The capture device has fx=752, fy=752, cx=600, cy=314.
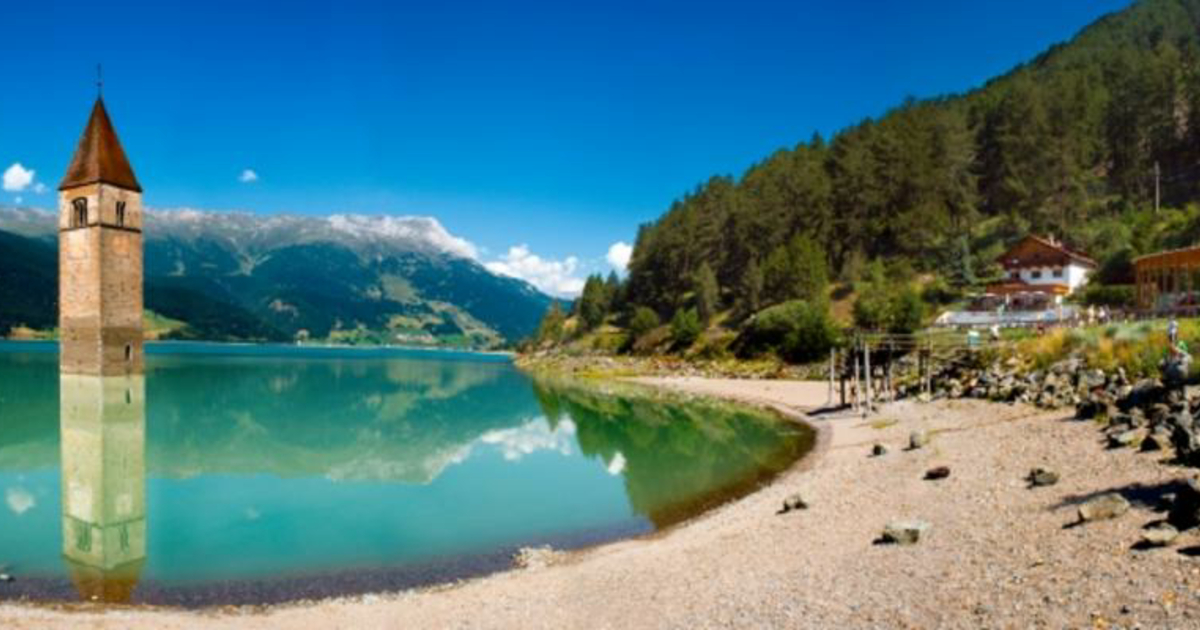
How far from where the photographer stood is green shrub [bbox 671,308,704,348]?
93438 millimetres

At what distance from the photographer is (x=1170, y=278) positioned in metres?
55.9

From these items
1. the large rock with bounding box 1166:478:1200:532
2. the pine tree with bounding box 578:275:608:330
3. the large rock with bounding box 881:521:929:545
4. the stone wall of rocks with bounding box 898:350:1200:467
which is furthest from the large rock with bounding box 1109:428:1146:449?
the pine tree with bounding box 578:275:608:330

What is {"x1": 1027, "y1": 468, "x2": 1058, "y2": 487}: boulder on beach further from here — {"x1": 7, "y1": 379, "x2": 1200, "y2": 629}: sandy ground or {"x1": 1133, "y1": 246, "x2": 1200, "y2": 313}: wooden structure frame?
{"x1": 1133, "y1": 246, "x2": 1200, "y2": 313}: wooden structure frame

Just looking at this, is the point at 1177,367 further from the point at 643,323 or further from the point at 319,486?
the point at 643,323

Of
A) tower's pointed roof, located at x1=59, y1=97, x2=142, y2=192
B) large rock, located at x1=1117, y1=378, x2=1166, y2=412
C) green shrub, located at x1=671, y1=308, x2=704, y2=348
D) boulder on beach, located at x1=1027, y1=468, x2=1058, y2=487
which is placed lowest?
boulder on beach, located at x1=1027, y1=468, x2=1058, y2=487

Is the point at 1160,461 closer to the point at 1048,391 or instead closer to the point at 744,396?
the point at 1048,391

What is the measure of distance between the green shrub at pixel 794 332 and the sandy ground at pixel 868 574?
5047 centimetres

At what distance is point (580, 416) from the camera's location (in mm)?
53312

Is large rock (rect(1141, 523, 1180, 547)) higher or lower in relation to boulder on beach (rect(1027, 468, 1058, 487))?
higher

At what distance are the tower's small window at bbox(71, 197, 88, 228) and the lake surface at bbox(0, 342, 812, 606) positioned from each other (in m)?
11.3

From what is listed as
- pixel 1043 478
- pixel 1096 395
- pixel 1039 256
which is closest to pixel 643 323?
pixel 1039 256

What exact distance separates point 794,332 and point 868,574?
206 feet

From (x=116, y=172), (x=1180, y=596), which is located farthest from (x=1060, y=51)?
(x=1180, y=596)

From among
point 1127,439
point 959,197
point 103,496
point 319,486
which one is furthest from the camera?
point 959,197
